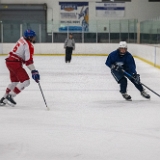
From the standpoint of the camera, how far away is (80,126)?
680cm

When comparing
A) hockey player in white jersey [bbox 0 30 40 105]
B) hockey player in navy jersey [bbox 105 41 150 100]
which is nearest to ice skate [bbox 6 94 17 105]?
hockey player in white jersey [bbox 0 30 40 105]

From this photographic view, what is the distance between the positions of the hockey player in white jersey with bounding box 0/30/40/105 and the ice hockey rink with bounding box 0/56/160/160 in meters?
0.28

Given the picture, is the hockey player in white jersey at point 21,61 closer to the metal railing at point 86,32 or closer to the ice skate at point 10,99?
the ice skate at point 10,99

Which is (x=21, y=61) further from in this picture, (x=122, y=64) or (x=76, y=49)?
(x=76, y=49)

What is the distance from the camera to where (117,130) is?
6.48 m

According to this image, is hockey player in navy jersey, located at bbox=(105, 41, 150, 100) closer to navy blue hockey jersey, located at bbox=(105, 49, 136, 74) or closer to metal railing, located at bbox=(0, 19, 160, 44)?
navy blue hockey jersey, located at bbox=(105, 49, 136, 74)

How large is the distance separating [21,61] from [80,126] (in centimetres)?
228

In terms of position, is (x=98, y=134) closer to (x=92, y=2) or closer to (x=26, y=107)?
(x=26, y=107)

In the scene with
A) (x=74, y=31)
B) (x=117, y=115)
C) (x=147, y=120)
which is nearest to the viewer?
(x=147, y=120)

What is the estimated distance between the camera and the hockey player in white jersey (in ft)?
28.0

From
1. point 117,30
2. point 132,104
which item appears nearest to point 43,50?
point 117,30

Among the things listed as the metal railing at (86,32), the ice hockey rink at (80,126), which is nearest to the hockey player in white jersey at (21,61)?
the ice hockey rink at (80,126)

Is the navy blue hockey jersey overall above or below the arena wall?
above

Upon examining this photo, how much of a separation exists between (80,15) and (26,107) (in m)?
25.6
